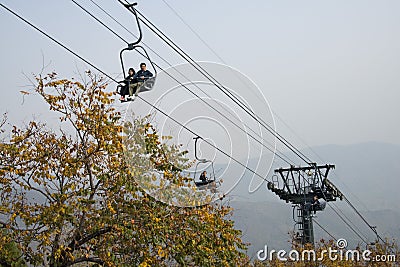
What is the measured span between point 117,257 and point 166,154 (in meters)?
3.21

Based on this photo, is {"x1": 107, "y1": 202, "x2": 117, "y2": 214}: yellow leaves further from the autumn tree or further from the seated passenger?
the autumn tree

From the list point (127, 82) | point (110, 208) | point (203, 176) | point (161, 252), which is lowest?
point (161, 252)

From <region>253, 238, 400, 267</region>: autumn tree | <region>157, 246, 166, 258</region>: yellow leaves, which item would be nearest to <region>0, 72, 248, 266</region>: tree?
<region>157, 246, 166, 258</region>: yellow leaves

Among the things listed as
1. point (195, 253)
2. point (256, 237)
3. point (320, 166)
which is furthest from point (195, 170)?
point (256, 237)

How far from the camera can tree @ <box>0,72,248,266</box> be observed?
1368 centimetres

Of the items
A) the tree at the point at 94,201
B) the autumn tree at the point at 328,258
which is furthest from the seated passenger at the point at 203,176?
the autumn tree at the point at 328,258

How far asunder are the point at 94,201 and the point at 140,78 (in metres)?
4.39

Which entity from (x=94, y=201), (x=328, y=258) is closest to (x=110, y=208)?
(x=94, y=201)

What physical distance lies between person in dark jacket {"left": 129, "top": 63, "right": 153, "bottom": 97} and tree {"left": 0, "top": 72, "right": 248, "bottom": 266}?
324cm

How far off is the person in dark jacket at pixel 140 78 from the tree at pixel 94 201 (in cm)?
324

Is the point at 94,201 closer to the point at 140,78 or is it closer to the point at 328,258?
the point at 140,78

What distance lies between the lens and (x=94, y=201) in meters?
13.9

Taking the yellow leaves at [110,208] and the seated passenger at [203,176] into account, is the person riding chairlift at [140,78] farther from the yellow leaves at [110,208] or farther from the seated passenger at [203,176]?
the seated passenger at [203,176]

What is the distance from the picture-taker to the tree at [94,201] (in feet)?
44.9
